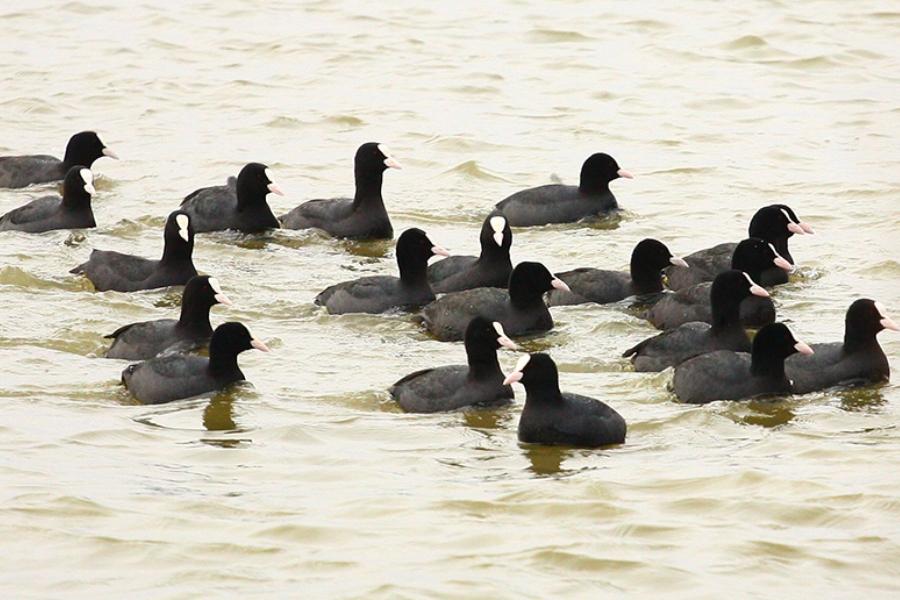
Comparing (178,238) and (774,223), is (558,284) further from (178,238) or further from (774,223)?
(178,238)

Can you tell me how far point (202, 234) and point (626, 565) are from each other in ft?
28.6

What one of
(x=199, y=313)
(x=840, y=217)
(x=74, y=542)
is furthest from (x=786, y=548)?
(x=840, y=217)

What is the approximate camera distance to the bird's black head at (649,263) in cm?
1316

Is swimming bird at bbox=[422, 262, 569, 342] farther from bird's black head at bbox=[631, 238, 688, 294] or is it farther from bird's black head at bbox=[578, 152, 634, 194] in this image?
bird's black head at bbox=[578, 152, 634, 194]

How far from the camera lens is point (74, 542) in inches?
330

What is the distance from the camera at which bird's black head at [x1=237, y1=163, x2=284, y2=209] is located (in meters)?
15.8

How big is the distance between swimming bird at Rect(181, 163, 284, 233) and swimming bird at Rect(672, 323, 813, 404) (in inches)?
230

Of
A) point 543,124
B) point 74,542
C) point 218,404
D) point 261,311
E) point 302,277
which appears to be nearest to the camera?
point 74,542

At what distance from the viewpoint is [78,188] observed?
1549cm

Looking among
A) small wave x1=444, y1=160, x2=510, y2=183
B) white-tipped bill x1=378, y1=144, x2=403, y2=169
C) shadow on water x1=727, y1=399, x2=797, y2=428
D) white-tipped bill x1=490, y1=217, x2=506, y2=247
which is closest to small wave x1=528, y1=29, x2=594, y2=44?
small wave x1=444, y1=160, x2=510, y2=183

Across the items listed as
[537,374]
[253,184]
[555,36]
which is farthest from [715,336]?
[555,36]

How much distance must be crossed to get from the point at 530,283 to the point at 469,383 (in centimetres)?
176

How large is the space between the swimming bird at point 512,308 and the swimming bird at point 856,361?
6.66 ft

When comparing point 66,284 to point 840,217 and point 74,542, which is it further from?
point 840,217
